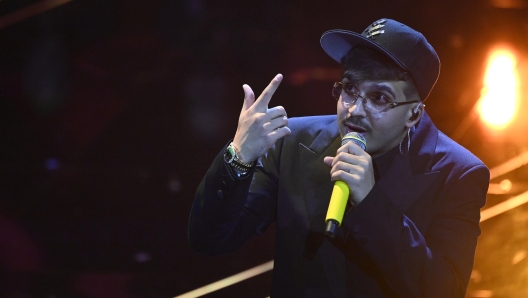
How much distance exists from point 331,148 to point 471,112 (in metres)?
2.16

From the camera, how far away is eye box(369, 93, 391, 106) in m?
1.48

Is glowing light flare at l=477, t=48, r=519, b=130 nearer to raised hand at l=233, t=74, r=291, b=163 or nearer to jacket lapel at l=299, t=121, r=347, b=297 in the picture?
jacket lapel at l=299, t=121, r=347, b=297

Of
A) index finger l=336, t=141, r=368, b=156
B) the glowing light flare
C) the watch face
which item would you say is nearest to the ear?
index finger l=336, t=141, r=368, b=156

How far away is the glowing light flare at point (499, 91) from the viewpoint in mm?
3469

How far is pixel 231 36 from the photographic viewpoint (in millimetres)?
3303

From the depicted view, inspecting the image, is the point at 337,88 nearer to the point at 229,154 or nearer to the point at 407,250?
the point at 229,154

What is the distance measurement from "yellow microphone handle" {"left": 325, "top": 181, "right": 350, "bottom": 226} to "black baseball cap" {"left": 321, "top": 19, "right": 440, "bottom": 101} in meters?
0.42

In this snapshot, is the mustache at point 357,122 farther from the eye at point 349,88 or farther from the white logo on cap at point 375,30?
the white logo on cap at point 375,30

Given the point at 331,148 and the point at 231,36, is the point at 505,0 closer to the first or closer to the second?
the point at 231,36

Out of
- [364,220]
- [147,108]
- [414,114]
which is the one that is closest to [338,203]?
[364,220]

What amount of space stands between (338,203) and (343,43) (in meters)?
0.57

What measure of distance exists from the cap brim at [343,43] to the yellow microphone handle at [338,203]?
1.37ft

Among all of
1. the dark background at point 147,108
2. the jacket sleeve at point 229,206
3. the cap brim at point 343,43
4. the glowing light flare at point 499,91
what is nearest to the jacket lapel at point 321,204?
the jacket sleeve at point 229,206

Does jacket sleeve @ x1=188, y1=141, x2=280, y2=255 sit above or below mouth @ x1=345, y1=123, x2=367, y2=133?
below
